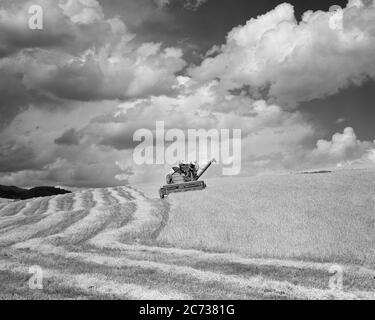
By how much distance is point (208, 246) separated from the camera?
2517 cm

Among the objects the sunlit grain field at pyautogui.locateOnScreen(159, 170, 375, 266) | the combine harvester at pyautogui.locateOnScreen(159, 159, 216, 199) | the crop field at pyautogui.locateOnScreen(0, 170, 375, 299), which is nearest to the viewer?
the crop field at pyautogui.locateOnScreen(0, 170, 375, 299)

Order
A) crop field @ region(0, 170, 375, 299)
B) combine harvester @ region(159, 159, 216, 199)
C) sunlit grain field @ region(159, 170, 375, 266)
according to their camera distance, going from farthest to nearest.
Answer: combine harvester @ region(159, 159, 216, 199) → sunlit grain field @ region(159, 170, 375, 266) → crop field @ region(0, 170, 375, 299)

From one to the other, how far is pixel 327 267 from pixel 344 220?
32.9 ft

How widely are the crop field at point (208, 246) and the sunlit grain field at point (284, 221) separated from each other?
7 cm

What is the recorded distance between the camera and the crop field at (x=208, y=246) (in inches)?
611

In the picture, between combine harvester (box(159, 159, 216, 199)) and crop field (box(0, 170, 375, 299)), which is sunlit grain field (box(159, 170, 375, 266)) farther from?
combine harvester (box(159, 159, 216, 199))

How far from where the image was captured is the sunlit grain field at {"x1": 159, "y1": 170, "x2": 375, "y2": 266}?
2297 cm

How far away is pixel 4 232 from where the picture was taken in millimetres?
32406

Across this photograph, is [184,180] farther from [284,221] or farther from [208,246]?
[208,246]

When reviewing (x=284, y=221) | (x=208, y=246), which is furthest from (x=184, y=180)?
(x=208, y=246)

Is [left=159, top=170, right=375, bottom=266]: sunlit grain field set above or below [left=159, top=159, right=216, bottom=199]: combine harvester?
below

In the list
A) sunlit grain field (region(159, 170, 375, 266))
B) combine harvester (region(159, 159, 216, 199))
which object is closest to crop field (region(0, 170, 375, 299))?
sunlit grain field (region(159, 170, 375, 266))

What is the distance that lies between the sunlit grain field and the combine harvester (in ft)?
10.9
